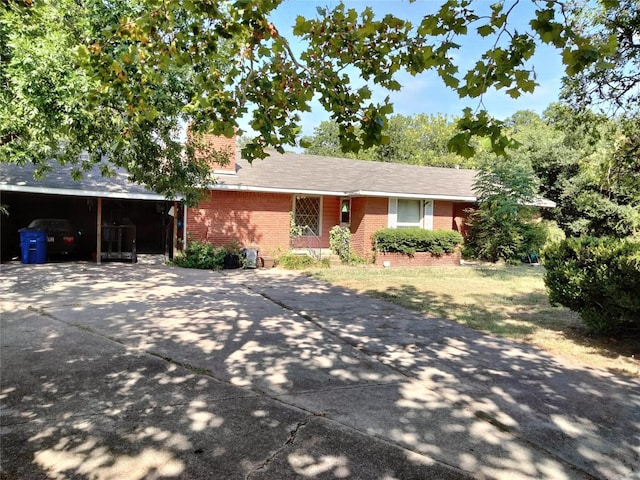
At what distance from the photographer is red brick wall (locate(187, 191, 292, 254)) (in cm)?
1564

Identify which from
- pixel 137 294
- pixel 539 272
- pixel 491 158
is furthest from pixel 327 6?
pixel 491 158

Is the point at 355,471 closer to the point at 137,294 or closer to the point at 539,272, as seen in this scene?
the point at 137,294

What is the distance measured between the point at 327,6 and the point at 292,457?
387 centimetres

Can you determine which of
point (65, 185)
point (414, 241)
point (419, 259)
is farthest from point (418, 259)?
point (65, 185)

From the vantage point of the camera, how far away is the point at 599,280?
636 centimetres

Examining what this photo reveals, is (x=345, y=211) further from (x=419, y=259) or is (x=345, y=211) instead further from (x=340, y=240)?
(x=419, y=259)

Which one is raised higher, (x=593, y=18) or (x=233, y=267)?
(x=593, y=18)

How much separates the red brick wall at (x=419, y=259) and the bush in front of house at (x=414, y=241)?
0.52ft

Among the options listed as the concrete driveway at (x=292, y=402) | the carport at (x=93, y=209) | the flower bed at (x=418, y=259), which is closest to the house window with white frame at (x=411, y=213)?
the flower bed at (x=418, y=259)

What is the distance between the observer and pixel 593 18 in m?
7.38

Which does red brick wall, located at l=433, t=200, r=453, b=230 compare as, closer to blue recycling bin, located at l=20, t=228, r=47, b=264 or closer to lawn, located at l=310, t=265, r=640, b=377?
lawn, located at l=310, t=265, r=640, b=377

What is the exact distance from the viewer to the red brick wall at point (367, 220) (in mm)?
17234

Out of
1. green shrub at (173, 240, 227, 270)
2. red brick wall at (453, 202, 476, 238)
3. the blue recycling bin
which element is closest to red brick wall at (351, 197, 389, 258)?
red brick wall at (453, 202, 476, 238)

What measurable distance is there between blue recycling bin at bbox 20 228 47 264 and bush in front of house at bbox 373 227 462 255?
11.5m
